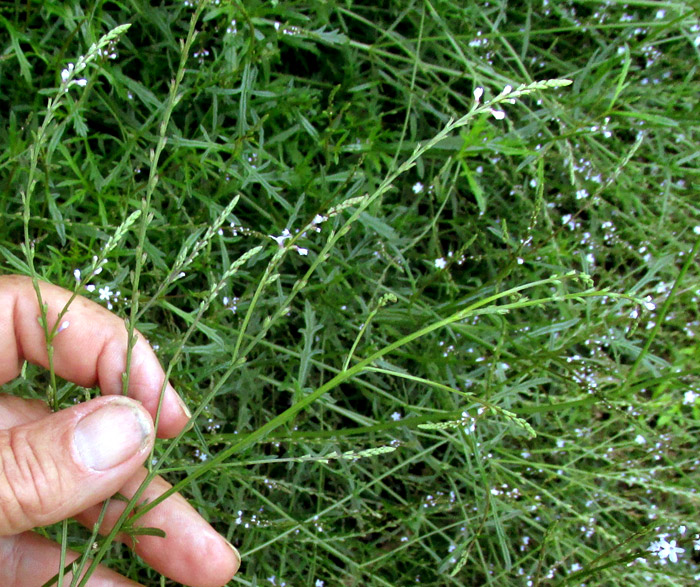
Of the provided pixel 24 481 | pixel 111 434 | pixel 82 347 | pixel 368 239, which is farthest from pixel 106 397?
pixel 368 239

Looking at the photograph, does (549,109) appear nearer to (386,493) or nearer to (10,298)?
(386,493)

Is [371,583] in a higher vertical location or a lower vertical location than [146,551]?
lower

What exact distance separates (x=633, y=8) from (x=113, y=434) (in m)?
3.47

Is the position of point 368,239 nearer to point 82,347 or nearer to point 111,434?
point 82,347

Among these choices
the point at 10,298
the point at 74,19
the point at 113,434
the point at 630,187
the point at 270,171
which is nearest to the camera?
the point at 113,434

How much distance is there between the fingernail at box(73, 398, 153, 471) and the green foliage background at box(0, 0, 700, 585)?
0.40m

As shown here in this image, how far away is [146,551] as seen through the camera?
2256mm

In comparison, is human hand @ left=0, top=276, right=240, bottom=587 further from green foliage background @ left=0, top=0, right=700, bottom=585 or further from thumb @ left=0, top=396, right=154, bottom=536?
green foliage background @ left=0, top=0, right=700, bottom=585

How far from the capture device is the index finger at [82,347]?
2.14m

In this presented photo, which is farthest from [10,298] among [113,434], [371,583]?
[371,583]

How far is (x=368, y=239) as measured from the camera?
2840 millimetres

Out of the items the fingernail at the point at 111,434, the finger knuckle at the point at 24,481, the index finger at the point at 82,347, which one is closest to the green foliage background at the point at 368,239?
the index finger at the point at 82,347

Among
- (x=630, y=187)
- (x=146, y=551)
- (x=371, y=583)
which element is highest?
(x=630, y=187)

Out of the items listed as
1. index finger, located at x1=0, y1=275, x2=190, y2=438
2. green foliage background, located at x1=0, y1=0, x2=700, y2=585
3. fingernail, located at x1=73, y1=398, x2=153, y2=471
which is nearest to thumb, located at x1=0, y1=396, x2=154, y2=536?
fingernail, located at x1=73, y1=398, x2=153, y2=471
